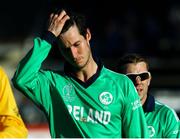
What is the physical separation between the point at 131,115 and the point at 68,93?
1.64ft

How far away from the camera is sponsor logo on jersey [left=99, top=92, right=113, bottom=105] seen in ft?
20.4

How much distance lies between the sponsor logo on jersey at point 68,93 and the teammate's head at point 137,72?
92cm

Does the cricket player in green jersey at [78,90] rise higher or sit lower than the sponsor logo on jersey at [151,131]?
higher

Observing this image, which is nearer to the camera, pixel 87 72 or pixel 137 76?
pixel 87 72

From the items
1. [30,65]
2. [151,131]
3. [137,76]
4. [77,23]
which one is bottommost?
[151,131]

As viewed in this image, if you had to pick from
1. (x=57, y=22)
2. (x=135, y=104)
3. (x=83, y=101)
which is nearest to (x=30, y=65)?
(x=57, y=22)

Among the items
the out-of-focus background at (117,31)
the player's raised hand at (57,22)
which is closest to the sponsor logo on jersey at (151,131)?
the player's raised hand at (57,22)

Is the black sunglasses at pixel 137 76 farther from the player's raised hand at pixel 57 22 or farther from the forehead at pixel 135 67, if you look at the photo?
the player's raised hand at pixel 57 22

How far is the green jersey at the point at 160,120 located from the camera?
280 inches

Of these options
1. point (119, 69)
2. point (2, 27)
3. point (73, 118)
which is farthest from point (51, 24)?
point (2, 27)

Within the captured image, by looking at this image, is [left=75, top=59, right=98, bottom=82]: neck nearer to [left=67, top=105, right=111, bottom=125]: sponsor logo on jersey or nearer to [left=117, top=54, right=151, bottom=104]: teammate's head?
[left=67, top=105, right=111, bottom=125]: sponsor logo on jersey

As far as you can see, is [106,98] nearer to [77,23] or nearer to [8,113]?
[77,23]

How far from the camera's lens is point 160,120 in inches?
285

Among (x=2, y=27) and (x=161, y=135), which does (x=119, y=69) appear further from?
(x=2, y=27)
